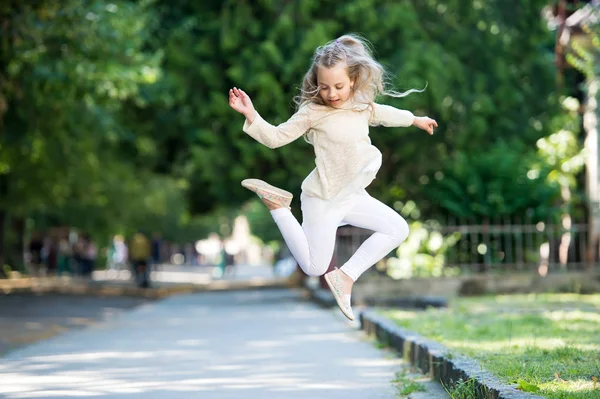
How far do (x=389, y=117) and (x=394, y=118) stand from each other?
1.6 inches

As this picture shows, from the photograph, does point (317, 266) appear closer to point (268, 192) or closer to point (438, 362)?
point (268, 192)

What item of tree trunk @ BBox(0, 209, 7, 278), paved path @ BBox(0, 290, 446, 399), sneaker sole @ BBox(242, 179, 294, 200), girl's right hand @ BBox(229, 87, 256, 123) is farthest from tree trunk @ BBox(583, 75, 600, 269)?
tree trunk @ BBox(0, 209, 7, 278)

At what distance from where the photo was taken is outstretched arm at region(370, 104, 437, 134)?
7855mm

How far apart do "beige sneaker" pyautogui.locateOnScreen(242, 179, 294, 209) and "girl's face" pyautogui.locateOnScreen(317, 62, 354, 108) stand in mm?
707

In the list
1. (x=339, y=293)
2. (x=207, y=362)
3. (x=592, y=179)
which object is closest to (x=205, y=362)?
(x=207, y=362)

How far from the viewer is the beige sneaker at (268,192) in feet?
24.9

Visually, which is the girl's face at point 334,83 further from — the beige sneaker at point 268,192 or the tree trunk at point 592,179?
the tree trunk at point 592,179

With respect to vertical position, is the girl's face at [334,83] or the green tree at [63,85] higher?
the green tree at [63,85]

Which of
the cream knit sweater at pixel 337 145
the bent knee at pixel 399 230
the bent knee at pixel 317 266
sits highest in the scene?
the cream knit sweater at pixel 337 145

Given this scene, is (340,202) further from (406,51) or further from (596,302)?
(406,51)

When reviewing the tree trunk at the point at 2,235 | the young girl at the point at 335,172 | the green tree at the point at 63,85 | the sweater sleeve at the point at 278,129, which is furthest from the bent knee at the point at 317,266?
the tree trunk at the point at 2,235

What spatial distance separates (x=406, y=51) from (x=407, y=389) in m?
16.7

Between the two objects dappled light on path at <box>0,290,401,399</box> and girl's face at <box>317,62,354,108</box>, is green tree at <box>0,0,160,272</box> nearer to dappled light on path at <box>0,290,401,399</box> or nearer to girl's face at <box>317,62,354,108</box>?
dappled light on path at <box>0,290,401,399</box>

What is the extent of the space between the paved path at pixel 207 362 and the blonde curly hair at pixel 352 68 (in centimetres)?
256
